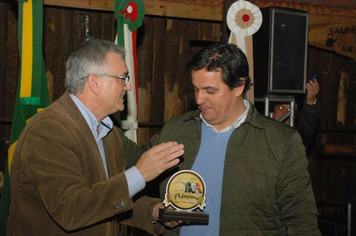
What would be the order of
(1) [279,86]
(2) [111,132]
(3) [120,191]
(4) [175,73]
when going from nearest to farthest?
(3) [120,191] < (2) [111,132] < (1) [279,86] < (4) [175,73]

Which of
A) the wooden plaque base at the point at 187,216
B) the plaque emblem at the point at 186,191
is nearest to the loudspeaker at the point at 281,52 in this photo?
the plaque emblem at the point at 186,191

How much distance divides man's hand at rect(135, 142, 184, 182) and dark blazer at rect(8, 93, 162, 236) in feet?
0.34

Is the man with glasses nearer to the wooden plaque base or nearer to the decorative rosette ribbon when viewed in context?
the wooden plaque base

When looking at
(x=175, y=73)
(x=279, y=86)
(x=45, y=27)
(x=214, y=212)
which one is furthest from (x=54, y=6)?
(x=214, y=212)

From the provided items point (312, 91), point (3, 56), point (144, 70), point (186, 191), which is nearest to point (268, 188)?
point (186, 191)

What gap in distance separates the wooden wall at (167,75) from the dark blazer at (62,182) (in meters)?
2.56

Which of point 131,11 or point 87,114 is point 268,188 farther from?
point 131,11

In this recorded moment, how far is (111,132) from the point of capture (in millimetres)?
2184

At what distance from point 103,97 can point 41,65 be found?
37.4 inches

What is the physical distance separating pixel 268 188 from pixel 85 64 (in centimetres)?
110

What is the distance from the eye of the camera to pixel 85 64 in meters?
1.93

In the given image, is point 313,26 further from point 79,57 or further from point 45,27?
point 79,57

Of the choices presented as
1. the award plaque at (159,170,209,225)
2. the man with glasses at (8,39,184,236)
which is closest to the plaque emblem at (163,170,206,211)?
the award plaque at (159,170,209,225)

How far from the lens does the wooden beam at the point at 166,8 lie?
4215 millimetres
